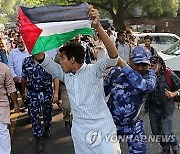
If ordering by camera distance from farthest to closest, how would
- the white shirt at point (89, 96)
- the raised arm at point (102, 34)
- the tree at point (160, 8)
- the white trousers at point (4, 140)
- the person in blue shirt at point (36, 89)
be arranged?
the tree at point (160, 8) → the person in blue shirt at point (36, 89) → the white trousers at point (4, 140) → the white shirt at point (89, 96) → the raised arm at point (102, 34)

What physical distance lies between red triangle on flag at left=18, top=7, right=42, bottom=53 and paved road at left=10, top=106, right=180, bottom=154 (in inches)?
104

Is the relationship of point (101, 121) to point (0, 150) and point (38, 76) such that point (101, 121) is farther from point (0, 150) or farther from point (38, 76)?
point (38, 76)

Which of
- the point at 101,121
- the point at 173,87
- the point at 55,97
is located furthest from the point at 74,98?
the point at 55,97

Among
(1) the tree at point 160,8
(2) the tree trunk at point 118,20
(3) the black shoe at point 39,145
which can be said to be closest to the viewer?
(3) the black shoe at point 39,145

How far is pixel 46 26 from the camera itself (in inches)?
138

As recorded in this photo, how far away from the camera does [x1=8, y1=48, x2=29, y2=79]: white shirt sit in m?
6.71

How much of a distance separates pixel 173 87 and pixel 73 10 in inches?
77.2

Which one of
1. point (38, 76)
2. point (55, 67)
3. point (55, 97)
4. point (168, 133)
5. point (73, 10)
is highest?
point (73, 10)

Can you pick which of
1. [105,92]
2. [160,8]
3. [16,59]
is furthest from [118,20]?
[105,92]

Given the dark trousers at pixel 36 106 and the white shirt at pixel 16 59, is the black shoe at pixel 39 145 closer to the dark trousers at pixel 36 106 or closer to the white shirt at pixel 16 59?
the dark trousers at pixel 36 106

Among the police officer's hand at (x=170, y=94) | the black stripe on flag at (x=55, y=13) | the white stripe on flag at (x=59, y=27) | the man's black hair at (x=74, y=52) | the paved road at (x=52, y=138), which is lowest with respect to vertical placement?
the paved road at (x=52, y=138)

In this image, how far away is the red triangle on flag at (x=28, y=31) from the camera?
3.49 meters

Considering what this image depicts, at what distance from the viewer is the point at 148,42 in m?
7.56

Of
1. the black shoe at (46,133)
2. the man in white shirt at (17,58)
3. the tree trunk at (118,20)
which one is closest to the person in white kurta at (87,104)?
the black shoe at (46,133)
